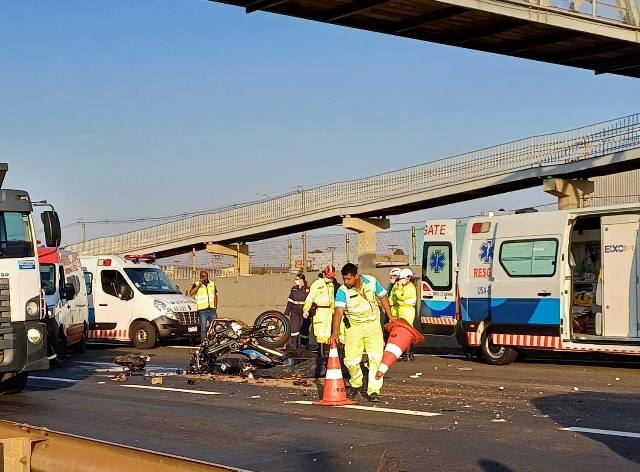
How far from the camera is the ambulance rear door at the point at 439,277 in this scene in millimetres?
19875

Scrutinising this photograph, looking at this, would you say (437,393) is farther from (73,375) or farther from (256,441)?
(73,375)

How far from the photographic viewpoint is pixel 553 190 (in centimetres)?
3694

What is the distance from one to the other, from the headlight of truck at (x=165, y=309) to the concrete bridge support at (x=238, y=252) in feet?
65.0

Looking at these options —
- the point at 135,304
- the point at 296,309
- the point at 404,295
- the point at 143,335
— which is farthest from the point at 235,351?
the point at 135,304

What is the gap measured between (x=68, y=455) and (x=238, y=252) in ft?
151

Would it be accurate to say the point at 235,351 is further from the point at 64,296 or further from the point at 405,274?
the point at 64,296

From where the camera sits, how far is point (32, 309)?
1279 centimetres

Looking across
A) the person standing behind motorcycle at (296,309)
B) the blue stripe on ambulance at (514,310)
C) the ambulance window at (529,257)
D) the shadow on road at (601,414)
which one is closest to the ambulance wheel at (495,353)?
the blue stripe on ambulance at (514,310)

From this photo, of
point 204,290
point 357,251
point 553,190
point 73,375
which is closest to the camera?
point 73,375

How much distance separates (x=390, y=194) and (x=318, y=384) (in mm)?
31398

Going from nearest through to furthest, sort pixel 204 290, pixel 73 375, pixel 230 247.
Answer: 1. pixel 73 375
2. pixel 204 290
3. pixel 230 247

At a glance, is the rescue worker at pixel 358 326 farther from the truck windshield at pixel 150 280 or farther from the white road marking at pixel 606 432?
the truck windshield at pixel 150 280

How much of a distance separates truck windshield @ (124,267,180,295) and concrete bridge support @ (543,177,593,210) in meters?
16.2

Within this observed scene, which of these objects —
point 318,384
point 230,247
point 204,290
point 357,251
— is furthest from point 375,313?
point 230,247
